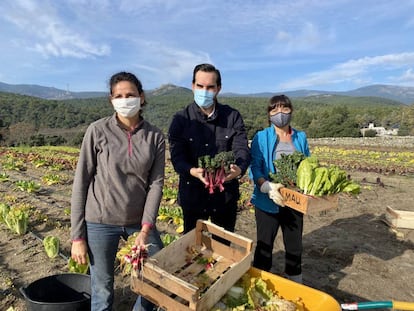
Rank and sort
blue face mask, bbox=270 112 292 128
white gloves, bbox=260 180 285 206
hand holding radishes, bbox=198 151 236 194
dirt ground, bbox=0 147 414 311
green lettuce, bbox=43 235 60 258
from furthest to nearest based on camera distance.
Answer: green lettuce, bbox=43 235 60 258 < dirt ground, bbox=0 147 414 311 < blue face mask, bbox=270 112 292 128 < white gloves, bbox=260 180 285 206 < hand holding radishes, bbox=198 151 236 194

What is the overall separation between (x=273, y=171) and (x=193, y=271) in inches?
55.4

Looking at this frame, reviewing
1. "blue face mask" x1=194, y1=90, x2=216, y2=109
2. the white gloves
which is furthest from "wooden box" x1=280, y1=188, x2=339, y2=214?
"blue face mask" x1=194, y1=90, x2=216, y2=109

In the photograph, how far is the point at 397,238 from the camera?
6250mm

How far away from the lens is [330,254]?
5.46 metres

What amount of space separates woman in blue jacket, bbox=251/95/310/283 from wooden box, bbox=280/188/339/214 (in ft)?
1.06

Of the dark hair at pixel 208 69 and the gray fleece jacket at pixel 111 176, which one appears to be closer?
the gray fleece jacket at pixel 111 176

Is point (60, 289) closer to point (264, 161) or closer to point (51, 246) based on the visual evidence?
point (51, 246)

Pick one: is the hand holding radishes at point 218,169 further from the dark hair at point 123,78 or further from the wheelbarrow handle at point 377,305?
the wheelbarrow handle at point 377,305

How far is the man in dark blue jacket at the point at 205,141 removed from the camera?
3.17m

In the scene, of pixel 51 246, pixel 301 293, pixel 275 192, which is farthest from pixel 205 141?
pixel 51 246

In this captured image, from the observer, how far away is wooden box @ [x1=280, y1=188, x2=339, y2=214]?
3.09 m

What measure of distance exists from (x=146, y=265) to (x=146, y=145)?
919 mm

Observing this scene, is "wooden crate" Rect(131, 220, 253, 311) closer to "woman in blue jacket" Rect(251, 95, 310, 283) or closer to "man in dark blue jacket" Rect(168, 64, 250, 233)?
"man in dark blue jacket" Rect(168, 64, 250, 233)

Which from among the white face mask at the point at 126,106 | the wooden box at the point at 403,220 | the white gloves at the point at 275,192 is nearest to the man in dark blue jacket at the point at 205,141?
the white gloves at the point at 275,192
